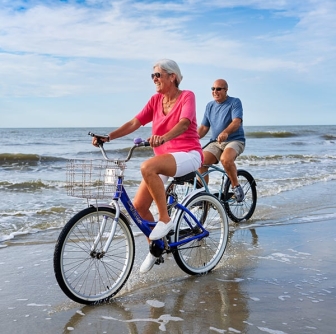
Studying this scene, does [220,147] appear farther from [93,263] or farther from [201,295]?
[201,295]

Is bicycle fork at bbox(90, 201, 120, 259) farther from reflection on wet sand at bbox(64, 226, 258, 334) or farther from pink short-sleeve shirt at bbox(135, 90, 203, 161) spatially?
pink short-sleeve shirt at bbox(135, 90, 203, 161)

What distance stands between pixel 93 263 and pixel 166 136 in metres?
1.59

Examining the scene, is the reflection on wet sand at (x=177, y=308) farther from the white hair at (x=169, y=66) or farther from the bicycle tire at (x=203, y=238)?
the white hair at (x=169, y=66)

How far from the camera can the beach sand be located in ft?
11.1

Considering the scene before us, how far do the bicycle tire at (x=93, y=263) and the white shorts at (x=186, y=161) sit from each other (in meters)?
0.64

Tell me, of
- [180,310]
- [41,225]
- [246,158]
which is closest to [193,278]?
[180,310]

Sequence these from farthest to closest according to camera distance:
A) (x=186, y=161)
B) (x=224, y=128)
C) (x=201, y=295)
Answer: (x=224, y=128)
(x=186, y=161)
(x=201, y=295)

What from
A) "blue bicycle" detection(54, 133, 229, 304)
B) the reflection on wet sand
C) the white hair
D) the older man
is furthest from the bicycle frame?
the older man

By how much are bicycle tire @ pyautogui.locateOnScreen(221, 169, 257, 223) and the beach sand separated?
111 centimetres

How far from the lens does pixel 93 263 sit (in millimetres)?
4656

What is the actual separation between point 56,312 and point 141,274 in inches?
45.0

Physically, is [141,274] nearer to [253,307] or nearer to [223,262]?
[223,262]

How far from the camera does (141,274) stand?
462 cm

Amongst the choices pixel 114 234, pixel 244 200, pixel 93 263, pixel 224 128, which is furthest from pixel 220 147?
pixel 114 234
